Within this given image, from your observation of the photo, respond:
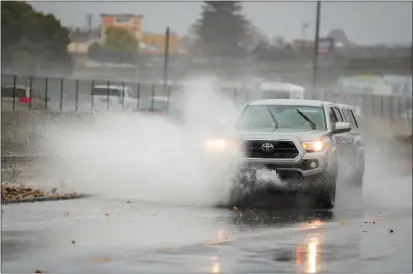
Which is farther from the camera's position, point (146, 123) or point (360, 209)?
point (146, 123)

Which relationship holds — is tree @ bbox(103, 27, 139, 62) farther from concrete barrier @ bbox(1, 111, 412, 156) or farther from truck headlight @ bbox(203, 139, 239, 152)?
truck headlight @ bbox(203, 139, 239, 152)

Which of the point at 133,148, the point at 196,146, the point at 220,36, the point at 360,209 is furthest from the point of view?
the point at 220,36

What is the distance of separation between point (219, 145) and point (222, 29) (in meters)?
28.6

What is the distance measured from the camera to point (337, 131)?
1734 cm

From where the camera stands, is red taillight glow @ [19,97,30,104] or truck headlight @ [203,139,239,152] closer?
truck headlight @ [203,139,239,152]

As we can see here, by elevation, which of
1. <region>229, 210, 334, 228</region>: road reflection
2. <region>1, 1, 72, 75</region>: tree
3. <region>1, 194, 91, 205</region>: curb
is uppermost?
<region>1, 1, 72, 75</region>: tree

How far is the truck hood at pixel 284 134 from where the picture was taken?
651 inches

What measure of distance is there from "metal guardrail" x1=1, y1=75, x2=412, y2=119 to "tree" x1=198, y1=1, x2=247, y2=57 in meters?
3.54

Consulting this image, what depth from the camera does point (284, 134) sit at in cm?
1664

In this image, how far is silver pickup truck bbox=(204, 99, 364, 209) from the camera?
1638 cm

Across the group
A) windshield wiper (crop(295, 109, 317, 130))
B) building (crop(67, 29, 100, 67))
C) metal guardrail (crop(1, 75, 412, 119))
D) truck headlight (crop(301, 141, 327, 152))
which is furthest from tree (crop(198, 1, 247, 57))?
truck headlight (crop(301, 141, 327, 152))

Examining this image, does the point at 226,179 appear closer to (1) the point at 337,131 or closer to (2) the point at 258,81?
(1) the point at 337,131

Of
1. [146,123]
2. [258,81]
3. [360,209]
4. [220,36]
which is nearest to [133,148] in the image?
[146,123]

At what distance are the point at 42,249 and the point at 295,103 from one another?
25.7 feet
